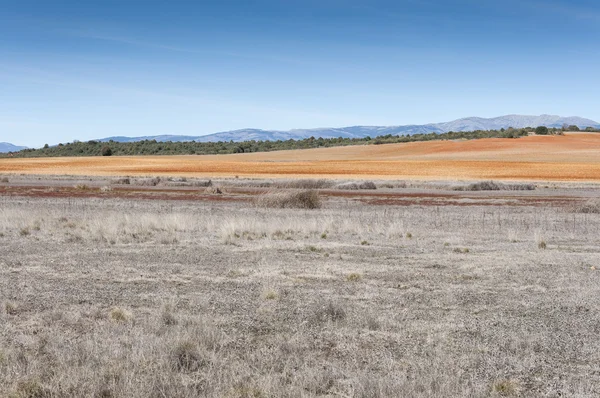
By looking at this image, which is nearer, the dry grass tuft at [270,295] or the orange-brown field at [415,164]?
the dry grass tuft at [270,295]

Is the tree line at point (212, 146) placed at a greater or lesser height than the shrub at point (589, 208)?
greater

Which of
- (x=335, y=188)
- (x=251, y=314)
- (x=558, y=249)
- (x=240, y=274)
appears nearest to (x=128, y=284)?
(x=240, y=274)

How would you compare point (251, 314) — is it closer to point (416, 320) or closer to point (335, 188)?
point (416, 320)

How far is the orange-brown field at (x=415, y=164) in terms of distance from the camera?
248 feet

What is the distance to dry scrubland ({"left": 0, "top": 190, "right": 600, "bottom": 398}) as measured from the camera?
23.4 feet

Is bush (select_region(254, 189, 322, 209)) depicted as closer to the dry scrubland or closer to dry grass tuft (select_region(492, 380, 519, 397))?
the dry scrubland

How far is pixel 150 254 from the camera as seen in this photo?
17328 millimetres

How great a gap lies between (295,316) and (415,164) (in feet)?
273

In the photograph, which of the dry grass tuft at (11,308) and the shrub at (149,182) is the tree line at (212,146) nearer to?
the shrub at (149,182)

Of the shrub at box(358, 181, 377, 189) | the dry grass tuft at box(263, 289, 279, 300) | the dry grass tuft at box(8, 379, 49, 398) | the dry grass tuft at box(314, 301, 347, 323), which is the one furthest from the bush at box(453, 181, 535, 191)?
the dry grass tuft at box(8, 379, 49, 398)

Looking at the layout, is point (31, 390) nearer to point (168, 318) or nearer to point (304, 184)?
point (168, 318)

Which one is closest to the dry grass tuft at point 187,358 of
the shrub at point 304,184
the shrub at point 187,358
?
the shrub at point 187,358

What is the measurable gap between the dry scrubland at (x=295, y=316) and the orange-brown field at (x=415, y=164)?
170 feet

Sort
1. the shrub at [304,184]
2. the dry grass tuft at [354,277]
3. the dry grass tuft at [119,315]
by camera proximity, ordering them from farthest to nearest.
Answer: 1. the shrub at [304,184]
2. the dry grass tuft at [354,277]
3. the dry grass tuft at [119,315]
